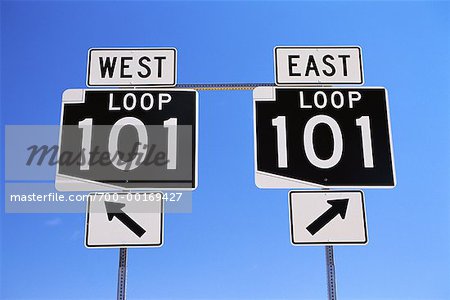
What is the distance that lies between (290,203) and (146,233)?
119cm

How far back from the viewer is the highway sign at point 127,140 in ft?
12.6

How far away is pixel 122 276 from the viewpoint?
375cm

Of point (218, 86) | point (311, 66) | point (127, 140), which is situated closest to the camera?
point (127, 140)

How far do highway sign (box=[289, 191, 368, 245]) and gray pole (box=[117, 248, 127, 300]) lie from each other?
4.51 ft

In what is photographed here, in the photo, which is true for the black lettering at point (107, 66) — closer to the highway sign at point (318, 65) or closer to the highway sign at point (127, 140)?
the highway sign at point (127, 140)

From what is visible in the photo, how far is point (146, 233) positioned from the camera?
146 inches

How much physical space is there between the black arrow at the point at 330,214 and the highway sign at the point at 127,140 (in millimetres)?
1020

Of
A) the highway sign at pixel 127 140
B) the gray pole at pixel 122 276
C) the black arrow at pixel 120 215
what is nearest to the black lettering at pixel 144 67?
the highway sign at pixel 127 140

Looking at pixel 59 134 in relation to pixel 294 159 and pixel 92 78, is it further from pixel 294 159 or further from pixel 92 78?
pixel 294 159

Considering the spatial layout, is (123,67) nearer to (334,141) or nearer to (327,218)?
(334,141)

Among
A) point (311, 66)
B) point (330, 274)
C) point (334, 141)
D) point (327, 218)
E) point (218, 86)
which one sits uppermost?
point (311, 66)

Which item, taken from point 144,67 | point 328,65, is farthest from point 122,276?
point 328,65

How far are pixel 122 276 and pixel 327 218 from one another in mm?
1716

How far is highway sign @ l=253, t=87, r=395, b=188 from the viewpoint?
3861 millimetres
